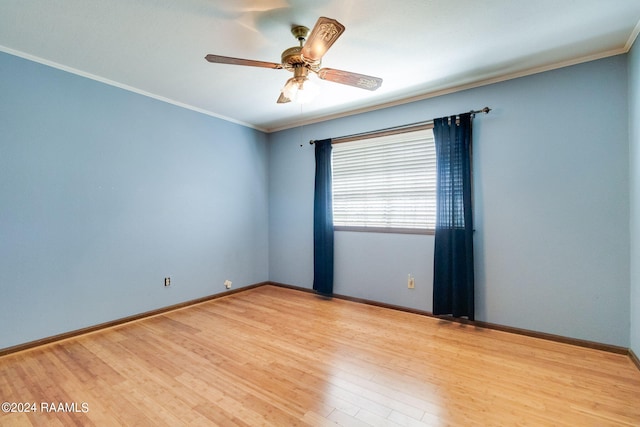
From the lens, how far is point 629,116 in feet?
7.60

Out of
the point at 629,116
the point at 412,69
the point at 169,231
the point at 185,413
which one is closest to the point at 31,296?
the point at 169,231

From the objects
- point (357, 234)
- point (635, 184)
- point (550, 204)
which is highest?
point (635, 184)

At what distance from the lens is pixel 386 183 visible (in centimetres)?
356

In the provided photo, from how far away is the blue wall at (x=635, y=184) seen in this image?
215cm

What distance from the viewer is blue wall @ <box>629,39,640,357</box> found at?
84.7 inches

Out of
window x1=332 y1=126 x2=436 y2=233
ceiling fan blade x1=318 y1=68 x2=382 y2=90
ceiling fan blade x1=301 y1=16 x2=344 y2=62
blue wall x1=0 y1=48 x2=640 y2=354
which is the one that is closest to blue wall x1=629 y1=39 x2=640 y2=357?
blue wall x1=0 y1=48 x2=640 y2=354

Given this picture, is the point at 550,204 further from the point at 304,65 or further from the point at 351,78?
the point at 304,65

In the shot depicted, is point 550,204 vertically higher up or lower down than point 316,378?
higher up

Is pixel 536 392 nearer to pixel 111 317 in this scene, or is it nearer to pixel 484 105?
pixel 484 105

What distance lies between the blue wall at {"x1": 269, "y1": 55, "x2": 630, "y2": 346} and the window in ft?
0.90

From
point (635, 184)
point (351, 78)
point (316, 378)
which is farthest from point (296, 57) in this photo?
point (635, 184)

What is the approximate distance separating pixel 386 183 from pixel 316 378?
7.61ft

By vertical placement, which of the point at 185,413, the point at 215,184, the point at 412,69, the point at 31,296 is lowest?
the point at 185,413

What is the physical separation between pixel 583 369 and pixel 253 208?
4.05 m
